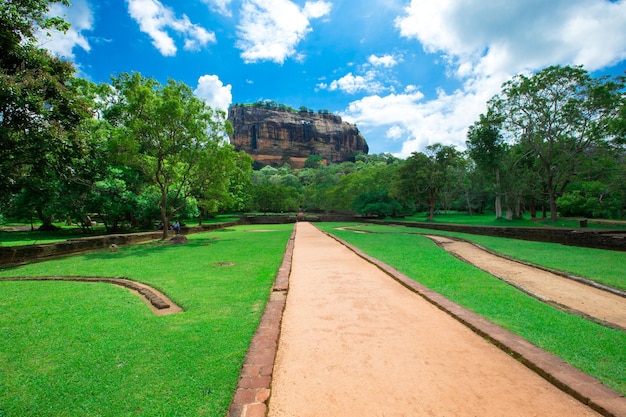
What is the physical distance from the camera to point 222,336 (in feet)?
10.8

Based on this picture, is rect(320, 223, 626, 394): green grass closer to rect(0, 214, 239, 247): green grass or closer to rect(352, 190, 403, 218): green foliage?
rect(0, 214, 239, 247): green grass

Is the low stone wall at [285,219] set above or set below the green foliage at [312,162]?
below

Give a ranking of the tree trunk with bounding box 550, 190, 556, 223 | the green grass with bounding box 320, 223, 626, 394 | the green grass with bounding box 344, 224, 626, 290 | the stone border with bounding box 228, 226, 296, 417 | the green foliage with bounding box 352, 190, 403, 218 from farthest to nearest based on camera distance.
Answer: the green foliage with bounding box 352, 190, 403, 218 → the tree trunk with bounding box 550, 190, 556, 223 → the green grass with bounding box 344, 224, 626, 290 → the green grass with bounding box 320, 223, 626, 394 → the stone border with bounding box 228, 226, 296, 417

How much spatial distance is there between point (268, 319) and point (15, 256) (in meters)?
10.1

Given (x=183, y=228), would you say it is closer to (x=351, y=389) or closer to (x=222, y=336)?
(x=222, y=336)

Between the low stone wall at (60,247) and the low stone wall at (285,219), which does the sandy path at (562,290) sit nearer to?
the low stone wall at (60,247)

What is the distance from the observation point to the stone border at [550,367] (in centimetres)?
218

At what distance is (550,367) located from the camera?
2.63 metres

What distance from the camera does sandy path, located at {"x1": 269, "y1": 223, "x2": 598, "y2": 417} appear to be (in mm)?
2232

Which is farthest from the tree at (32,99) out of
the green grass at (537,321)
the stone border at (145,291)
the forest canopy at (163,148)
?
the green grass at (537,321)

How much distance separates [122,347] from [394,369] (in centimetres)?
279

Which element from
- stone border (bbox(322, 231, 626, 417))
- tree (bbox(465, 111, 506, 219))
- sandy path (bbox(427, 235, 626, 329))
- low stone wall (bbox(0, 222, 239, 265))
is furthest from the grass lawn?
tree (bbox(465, 111, 506, 219))

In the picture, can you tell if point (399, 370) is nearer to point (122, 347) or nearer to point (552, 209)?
point (122, 347)

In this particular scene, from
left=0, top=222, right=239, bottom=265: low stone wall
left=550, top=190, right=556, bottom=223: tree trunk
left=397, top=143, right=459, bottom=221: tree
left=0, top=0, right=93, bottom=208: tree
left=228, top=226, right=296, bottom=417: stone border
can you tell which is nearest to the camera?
left=228, top=226, right=296, bottom=417: stone border
